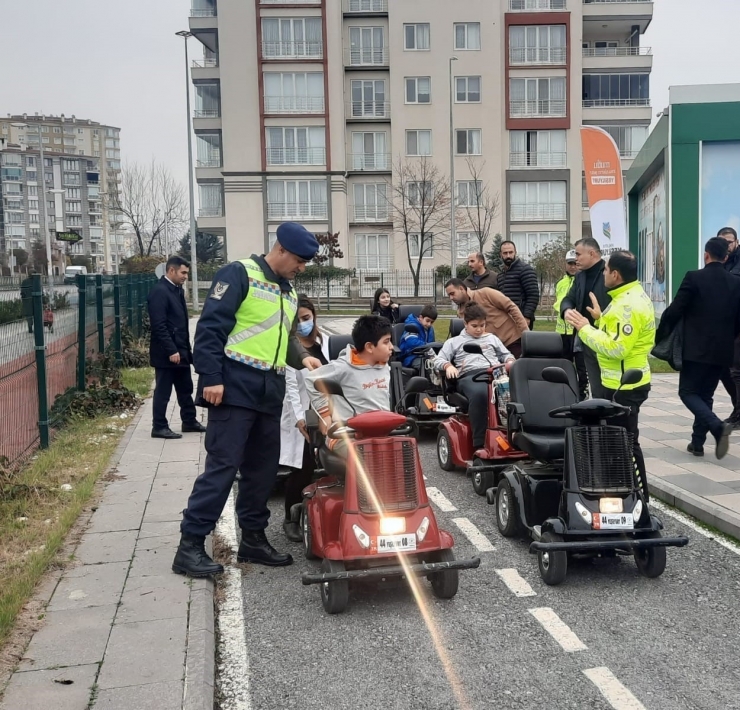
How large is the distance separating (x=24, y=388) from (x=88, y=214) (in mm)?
160582

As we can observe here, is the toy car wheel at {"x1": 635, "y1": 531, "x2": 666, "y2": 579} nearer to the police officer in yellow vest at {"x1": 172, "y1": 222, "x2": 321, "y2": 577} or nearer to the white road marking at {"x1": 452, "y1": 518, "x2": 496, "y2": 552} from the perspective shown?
the white road marking at {"x1": 452, "y1": 518, "x2": 496, "y2": 552}

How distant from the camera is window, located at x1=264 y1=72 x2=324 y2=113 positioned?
4650 centimetres

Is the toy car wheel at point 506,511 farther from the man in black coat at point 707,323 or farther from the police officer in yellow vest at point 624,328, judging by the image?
the man in black coat at point 707,323

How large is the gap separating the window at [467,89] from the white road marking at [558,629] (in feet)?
149

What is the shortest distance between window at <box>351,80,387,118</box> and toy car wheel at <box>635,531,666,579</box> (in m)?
44.8

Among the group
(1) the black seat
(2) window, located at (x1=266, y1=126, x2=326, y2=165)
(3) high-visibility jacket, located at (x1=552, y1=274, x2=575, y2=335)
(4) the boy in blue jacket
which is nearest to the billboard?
(3) high-visibility jacket, located at (x1=552, y1=274, x2=575, y2=335)

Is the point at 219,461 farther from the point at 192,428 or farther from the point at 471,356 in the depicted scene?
the point at 192,428

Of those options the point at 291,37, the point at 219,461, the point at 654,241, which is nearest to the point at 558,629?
the point at 219,461

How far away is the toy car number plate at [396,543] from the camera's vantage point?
4547 millimetres

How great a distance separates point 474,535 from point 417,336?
173 inches

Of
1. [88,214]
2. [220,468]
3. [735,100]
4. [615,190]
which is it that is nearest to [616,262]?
[220,468]

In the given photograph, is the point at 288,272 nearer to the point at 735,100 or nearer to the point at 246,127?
the point at 735,100

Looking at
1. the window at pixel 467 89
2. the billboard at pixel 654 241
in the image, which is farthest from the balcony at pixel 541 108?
the billboard at pixel 654 241

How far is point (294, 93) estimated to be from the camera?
46594 millimetres
